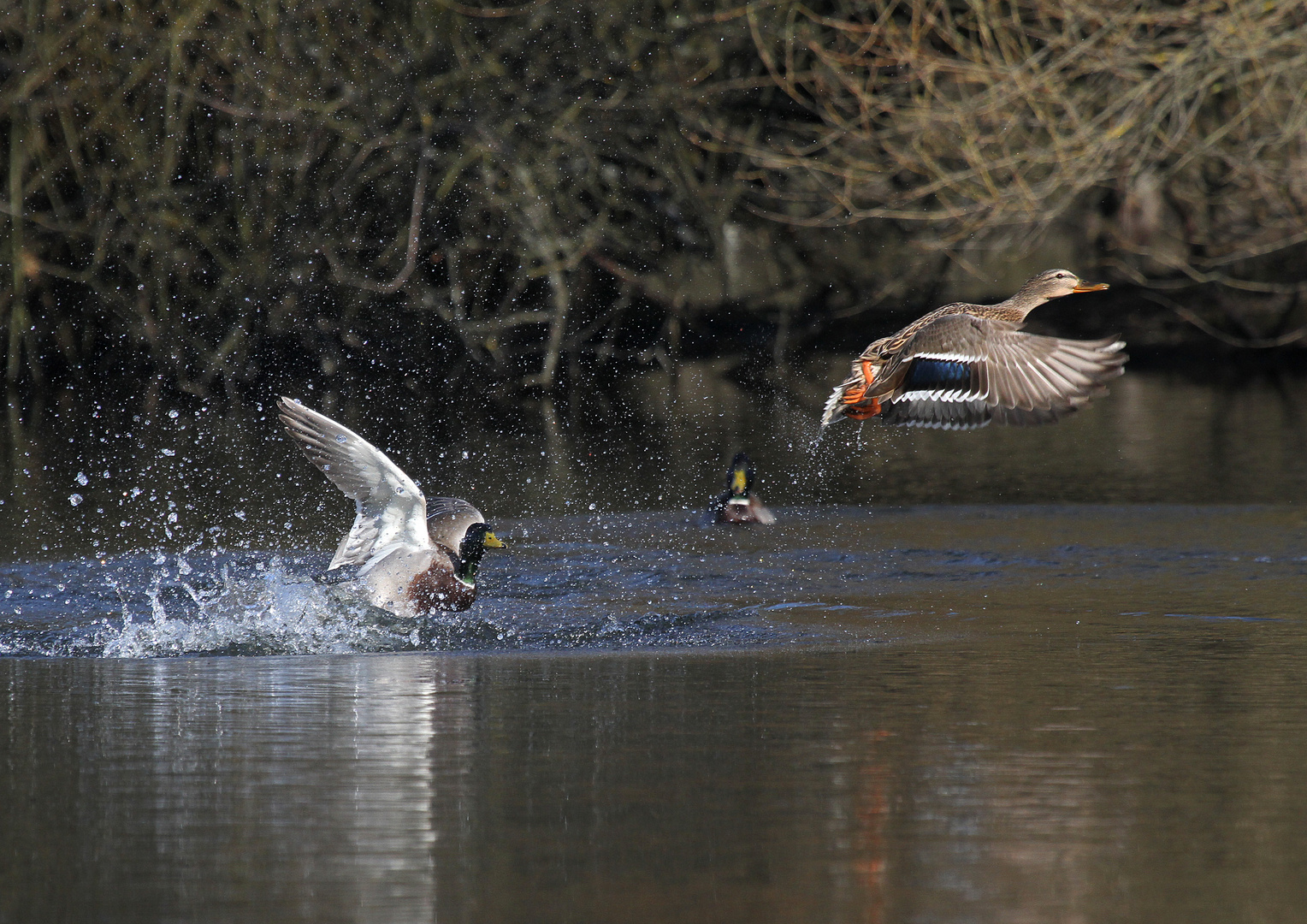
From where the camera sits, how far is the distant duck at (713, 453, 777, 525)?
34.2 feet

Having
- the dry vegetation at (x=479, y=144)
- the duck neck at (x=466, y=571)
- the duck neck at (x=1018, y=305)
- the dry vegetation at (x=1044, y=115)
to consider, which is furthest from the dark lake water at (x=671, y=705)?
the dry vegetation at (x=479, y=144)

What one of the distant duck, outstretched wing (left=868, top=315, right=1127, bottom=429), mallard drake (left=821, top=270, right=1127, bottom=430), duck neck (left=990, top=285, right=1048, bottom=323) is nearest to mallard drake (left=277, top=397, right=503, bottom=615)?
mallard drake (left=821, top=270, right=1127, bottom=430)

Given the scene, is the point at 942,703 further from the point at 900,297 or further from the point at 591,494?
the point at 900,297

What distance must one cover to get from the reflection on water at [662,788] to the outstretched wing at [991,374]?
978 mm

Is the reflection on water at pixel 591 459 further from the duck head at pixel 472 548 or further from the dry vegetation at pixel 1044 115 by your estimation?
the duck head at pixel 472 548

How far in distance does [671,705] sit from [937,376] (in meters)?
2.14

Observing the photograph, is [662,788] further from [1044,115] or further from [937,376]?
[1044,115]

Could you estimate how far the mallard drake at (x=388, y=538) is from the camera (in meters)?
7.71

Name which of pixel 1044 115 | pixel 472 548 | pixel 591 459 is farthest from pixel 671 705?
pixel 1044 115

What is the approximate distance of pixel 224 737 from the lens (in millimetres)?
5441

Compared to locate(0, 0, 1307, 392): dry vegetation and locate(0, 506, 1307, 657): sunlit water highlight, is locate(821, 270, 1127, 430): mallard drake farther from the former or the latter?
locate(0, 0, 1307, 392): dry vegetation

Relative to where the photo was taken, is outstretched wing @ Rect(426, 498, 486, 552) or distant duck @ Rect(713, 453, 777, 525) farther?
distant duck @ Rect(713, 453, 777, 525)

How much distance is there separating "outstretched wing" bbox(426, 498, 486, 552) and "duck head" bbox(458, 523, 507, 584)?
0.05 meters

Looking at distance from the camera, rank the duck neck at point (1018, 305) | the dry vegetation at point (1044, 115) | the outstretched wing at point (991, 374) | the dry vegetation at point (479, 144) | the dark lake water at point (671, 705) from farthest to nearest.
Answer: the dry vegetation at point (479, 144) → the dry vegetation at point (1044, 115) → the duck neck at point (1018, 305) → the outstretched wing at point (991, 374) → the dark lake water at point (671, 705)
